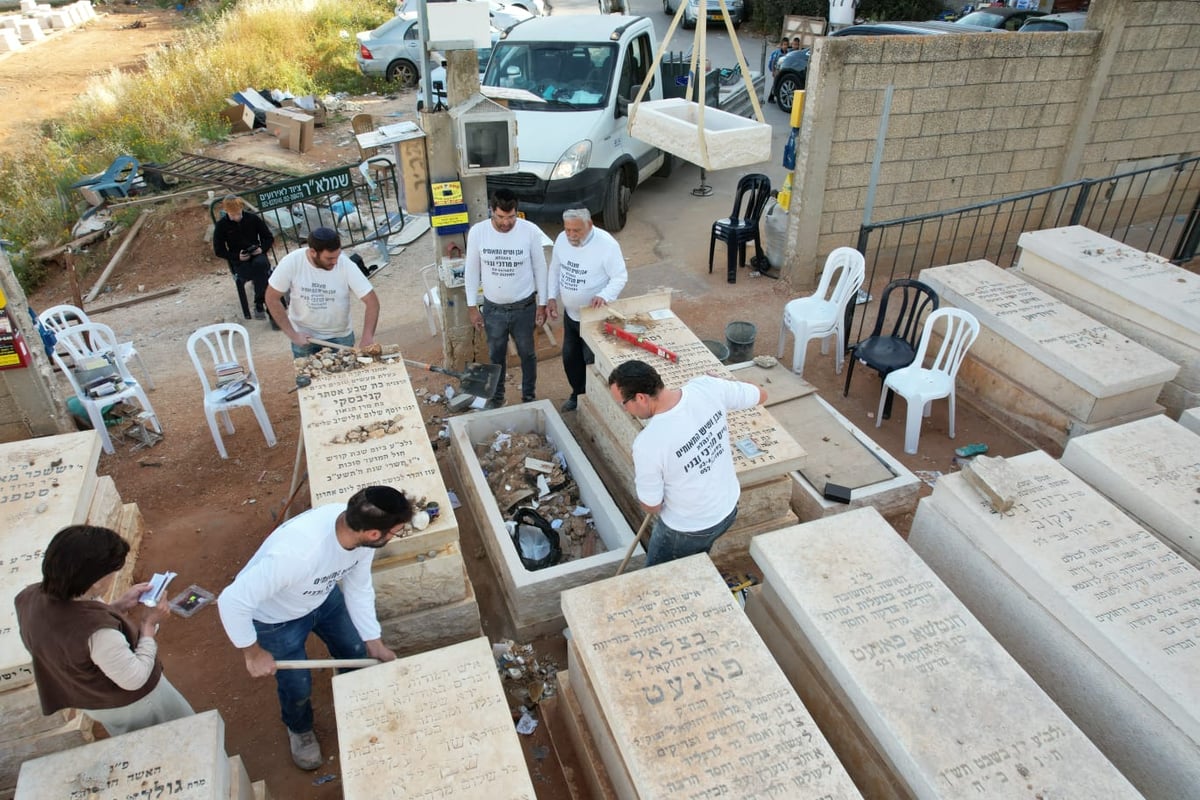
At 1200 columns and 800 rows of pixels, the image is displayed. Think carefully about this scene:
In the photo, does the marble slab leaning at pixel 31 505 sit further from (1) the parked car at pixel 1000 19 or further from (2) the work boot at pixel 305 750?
(1) the parked car at pixel 1000 19

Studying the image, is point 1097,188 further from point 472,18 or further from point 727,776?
point 727,776

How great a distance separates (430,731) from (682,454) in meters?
1.62

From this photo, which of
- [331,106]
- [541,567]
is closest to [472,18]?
[541,567]

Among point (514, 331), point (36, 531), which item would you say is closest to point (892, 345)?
point (514, 331)

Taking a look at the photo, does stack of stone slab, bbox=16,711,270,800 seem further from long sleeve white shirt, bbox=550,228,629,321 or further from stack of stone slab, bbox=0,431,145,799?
long sleeve white shirt, bbox=550,228,629,321

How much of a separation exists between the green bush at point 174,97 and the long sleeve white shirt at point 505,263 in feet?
26.9

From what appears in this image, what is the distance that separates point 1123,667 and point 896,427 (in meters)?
3.28

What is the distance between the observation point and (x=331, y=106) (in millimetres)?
15844

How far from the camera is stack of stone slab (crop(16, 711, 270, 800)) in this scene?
9.23 feet

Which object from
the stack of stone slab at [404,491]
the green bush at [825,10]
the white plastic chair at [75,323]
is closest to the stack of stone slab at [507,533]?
the stack of stone slab at [404,491]

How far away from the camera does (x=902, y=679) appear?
3.04 meters

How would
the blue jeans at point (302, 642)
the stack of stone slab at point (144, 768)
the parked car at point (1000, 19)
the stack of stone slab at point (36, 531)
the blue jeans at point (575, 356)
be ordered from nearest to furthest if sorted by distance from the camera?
1. the stack of stone slab at point (144, 768)
2. the blue jeans at point (302, 642)
3. the stack of stone slab at point (36, 531)
4. the blue jeans at point (575, 356)
5. the parked car at point (1000, 19)

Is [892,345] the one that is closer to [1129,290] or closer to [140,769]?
[1129,290]

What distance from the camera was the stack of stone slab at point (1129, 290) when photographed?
570cm
